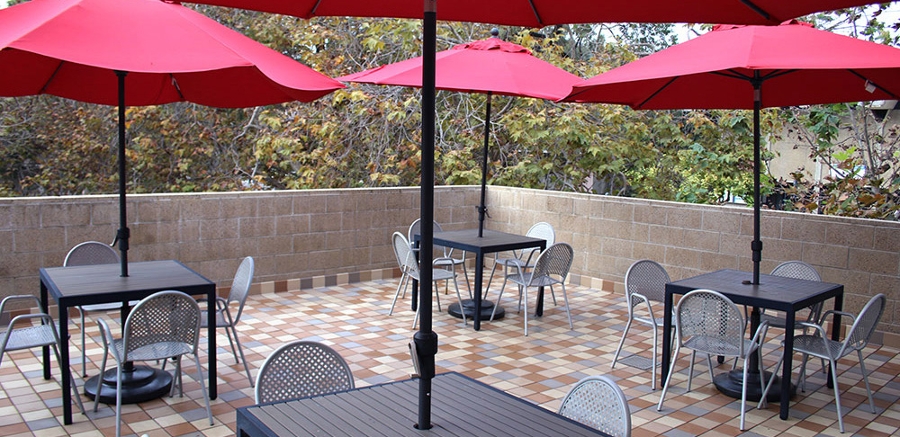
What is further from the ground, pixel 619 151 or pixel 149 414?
pixel 619 151

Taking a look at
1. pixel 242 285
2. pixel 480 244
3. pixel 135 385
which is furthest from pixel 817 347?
pixel 135 385

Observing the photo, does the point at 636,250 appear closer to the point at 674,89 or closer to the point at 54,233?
the point at 674,89

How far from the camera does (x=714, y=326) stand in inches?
167

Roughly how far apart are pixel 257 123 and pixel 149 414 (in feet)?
22.7

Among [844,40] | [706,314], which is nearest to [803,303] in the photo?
[706,314]

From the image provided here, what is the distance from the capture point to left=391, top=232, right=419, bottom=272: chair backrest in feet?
19.8

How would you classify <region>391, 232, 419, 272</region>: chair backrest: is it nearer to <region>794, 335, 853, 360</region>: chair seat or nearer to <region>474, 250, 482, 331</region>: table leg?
<region>474, 250, 482, 331</region>: table leg

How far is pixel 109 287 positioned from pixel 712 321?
11.5 ft

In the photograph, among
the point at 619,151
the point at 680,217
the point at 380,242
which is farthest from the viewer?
the point at 619,151

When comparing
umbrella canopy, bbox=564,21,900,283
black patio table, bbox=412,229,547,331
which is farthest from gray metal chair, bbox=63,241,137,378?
umbrella canopy, bbox=564,21,900,283

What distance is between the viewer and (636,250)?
749 centimetres

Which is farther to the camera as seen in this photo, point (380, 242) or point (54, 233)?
point (380, 242)

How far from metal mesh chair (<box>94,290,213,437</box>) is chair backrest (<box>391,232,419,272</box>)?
2.38 m

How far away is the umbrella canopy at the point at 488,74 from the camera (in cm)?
584
